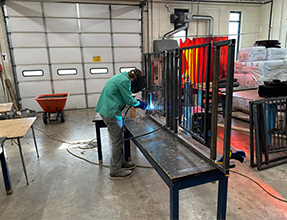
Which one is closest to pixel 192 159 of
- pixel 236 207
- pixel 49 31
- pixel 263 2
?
pixel 236 207

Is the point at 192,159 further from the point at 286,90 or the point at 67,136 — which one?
the point at 67,136

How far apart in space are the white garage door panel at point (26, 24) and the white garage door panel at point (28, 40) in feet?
0.57

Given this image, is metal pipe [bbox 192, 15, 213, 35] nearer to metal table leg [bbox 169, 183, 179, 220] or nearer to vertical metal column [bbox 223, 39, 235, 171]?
vertical metal column [bbox 223, 39, 235, 171]

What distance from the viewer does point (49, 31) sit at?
24.5ft

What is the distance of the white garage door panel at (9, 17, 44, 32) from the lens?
7.18 meters

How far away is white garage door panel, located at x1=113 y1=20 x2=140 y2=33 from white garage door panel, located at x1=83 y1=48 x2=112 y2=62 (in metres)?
0.89

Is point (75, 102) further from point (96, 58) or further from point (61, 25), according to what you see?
point (61, 25)

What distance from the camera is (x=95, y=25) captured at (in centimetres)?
779

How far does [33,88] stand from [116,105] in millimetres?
6328

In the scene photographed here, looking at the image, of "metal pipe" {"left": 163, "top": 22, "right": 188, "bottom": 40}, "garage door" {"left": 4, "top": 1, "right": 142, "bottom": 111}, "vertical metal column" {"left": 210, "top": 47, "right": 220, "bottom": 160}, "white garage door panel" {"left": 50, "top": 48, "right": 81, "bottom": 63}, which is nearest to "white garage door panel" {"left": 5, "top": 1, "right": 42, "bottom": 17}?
"garage door" {"left": 4, "top": 1, "right": 142, "bottom": 111}

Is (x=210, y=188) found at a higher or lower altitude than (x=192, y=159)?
lower

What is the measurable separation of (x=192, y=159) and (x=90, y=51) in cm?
710

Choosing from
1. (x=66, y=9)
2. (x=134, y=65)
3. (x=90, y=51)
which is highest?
(x=66, y=9)

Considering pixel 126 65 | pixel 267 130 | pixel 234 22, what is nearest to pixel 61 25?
pixel 126 65
